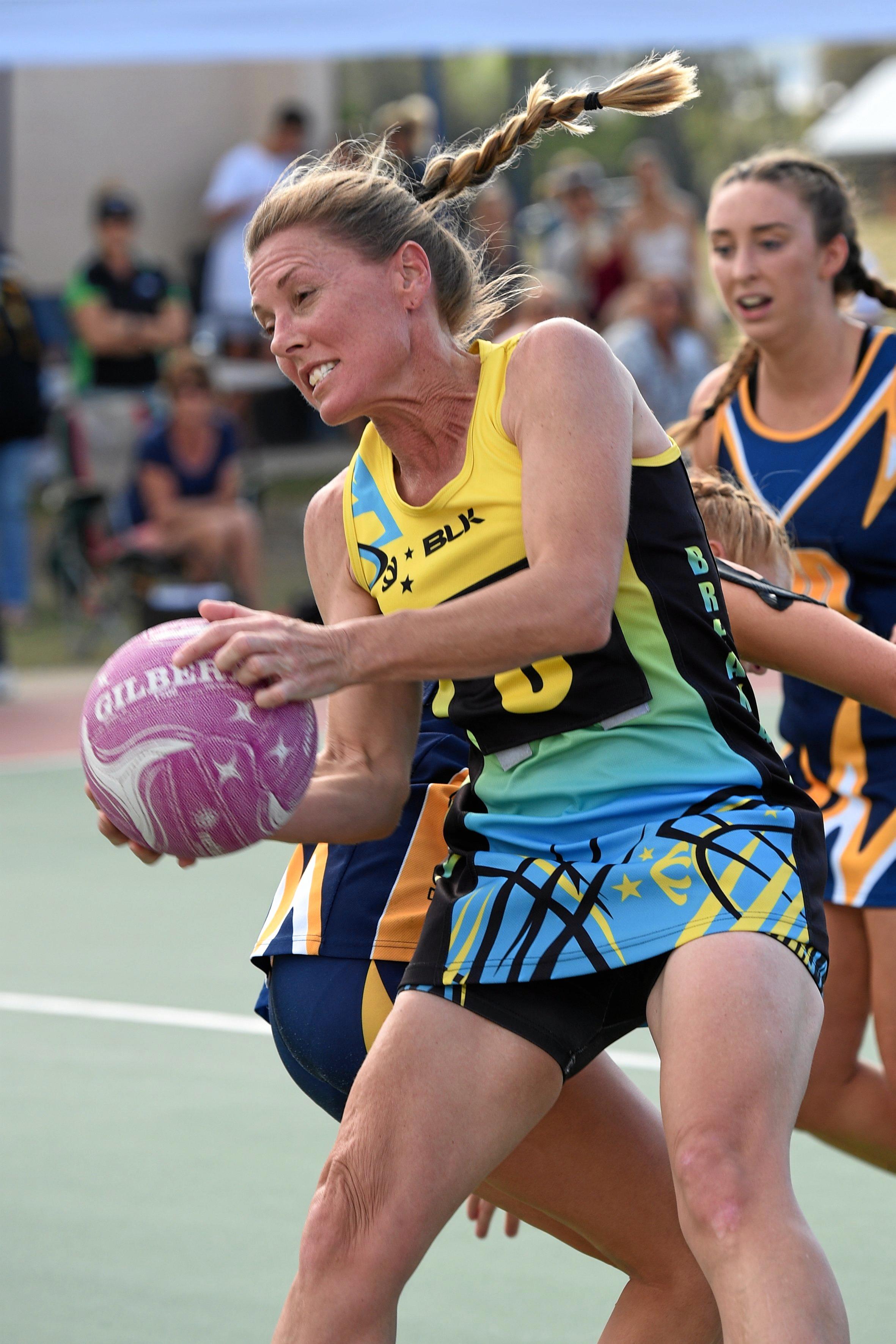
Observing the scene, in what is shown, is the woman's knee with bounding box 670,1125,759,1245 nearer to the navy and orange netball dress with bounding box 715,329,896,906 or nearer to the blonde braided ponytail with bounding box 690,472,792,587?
the blonde braided ponytail with bounding box 690,472,792,587

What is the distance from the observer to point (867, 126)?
23312mm

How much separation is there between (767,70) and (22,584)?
104ft

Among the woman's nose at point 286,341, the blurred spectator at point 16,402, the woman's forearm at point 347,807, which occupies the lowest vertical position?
the blurred spectator at point 16,402

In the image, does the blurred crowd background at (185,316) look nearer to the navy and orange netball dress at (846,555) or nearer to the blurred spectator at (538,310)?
the blurred spectator at (538,310)

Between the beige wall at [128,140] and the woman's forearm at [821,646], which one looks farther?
the beige wall at [128,140]

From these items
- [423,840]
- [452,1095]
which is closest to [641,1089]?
[423,840]

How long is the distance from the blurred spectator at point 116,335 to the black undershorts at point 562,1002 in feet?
36.0

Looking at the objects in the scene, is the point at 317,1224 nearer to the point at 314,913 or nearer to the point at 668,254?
the point at 314,913

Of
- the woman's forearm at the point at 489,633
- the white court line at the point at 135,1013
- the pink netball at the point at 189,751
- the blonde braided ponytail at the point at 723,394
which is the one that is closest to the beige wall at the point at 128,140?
the white court line at the point at 135,1013

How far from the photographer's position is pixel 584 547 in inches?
93.9

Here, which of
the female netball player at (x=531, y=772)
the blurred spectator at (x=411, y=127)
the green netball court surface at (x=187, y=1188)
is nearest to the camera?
the female netball player at (x=531, y=772)

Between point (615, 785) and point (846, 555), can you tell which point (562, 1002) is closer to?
point (615, 785)

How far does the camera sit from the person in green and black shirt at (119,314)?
13297 millimetres

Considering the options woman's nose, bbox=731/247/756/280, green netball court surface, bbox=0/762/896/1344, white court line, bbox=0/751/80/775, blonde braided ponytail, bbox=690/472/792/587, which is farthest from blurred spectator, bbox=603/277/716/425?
blonde braided ponytail, bbox=690/472/792/587
